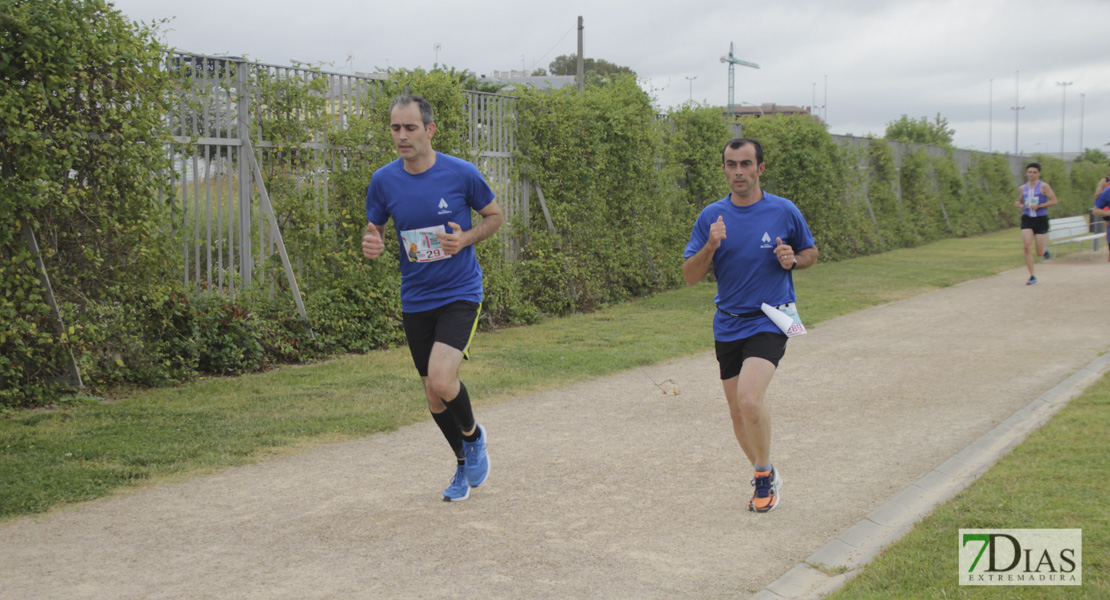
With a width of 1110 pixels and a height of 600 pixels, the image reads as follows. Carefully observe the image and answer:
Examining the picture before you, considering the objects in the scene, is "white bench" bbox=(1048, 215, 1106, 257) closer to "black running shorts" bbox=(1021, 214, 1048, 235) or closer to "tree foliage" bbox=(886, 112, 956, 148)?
"black running shorts" bbox=(1021, 214, 1048, 235)

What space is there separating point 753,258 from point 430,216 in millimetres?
1763

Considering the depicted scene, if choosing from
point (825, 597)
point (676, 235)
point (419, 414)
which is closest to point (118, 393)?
point (419, 414)

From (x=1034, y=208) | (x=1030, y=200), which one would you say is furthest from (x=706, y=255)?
(x=1034, y=208)

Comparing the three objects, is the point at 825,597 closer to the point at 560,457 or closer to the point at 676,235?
the point at 560,457

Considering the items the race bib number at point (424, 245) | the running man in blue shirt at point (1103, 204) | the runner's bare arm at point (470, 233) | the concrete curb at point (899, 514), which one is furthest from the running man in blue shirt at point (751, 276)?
the running man in blue shirt at point (1103, 204)

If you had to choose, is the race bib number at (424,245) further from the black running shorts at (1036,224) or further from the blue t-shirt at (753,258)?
the black running shorts at (1036,224)

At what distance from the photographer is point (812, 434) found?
730 centimetres

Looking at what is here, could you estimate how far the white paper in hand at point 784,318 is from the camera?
542 cm

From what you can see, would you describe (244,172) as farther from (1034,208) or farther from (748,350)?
(1034,208)

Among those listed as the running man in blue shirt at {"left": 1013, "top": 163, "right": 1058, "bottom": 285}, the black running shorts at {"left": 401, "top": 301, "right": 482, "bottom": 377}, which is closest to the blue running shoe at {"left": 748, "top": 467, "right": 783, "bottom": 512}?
the black running shorts at {"left": 401, "top": 301, "right": 482, "bottom": 377}

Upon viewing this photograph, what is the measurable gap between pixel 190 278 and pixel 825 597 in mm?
7028

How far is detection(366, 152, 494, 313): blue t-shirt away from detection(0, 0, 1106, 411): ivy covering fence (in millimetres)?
3488

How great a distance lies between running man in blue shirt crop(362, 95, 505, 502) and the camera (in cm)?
558

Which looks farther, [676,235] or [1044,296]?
[676,235]
